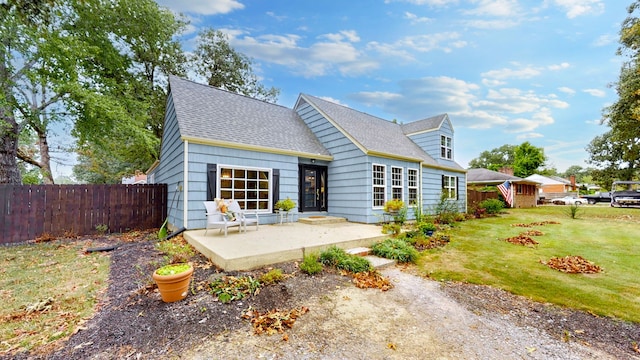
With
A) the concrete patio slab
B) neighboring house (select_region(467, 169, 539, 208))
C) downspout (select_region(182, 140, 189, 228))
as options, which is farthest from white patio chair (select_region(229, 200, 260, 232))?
neighboring house (select_region(467, 169, 539, 208))

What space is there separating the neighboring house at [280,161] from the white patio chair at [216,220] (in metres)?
0.82

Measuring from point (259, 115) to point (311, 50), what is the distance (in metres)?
4.98

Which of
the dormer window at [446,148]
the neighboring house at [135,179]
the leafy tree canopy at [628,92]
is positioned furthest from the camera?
the neighboring house at [135,179]

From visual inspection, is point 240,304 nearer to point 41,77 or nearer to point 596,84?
point 41,77

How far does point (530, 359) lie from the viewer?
2152 millimetres

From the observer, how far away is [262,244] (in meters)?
5.02

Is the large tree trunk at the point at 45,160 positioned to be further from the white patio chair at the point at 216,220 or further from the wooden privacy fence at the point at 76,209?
the white patio chair at the point at 216,220

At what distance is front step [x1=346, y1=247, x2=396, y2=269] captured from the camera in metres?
4.83

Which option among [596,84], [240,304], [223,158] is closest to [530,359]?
[240,304]

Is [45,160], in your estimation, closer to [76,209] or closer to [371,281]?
[76,209]

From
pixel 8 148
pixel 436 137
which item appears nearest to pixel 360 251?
pixel 436 137

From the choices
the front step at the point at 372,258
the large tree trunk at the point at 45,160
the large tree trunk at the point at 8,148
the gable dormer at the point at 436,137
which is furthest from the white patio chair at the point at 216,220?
the large tree trunk at the point at 45,160

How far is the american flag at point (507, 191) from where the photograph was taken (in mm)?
18156

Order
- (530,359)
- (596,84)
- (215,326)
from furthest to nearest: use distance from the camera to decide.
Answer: (596,84)
(215,326)
(530,359)
